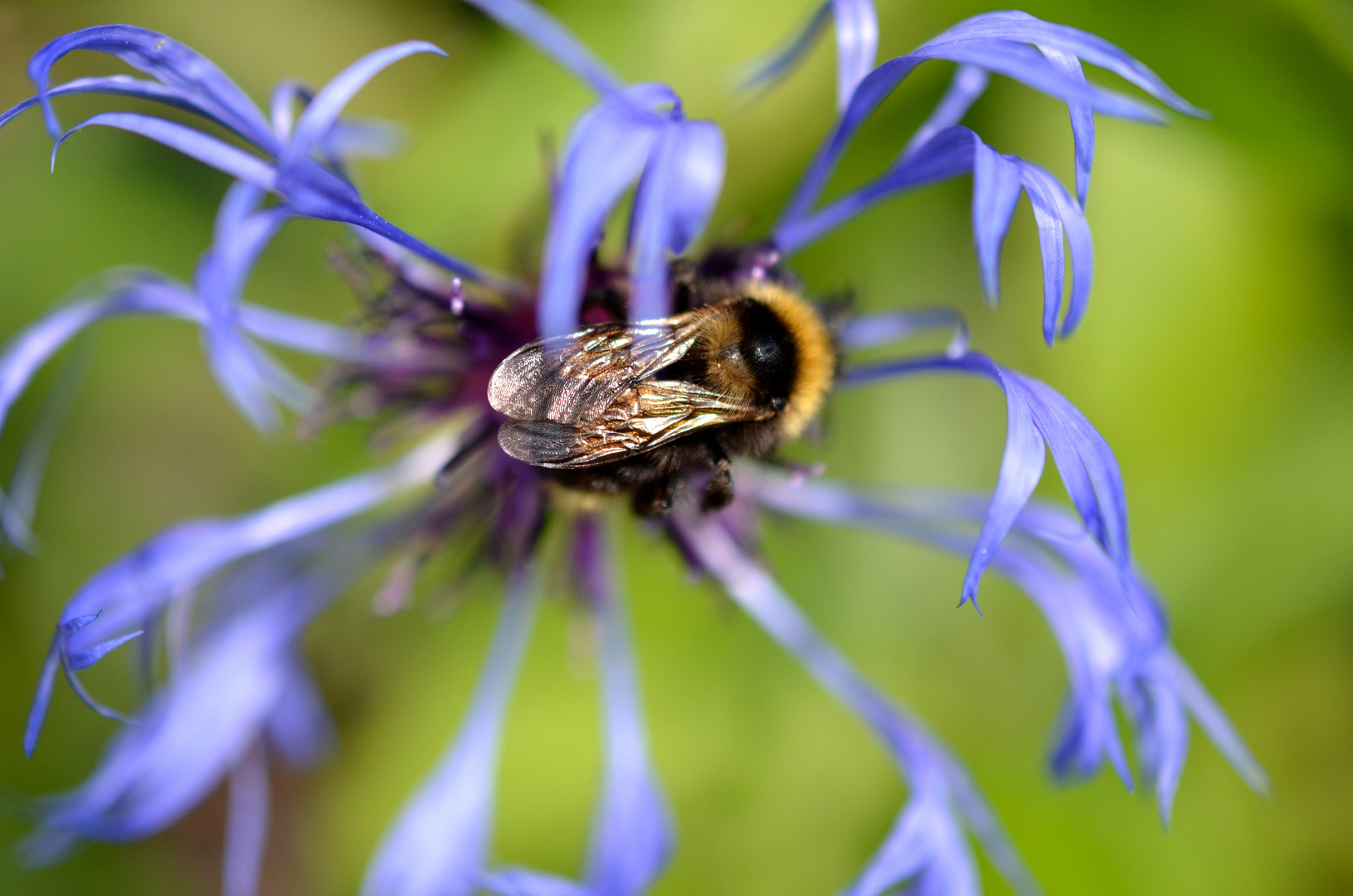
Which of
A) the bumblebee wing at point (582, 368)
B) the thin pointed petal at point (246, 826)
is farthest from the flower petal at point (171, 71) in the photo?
the thin pointed petal at point (246, 826)

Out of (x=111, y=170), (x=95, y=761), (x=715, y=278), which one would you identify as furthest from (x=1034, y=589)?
(x=111, y=170)

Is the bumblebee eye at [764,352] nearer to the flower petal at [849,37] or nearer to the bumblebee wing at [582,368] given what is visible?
the bumblebee wing at [582,368]

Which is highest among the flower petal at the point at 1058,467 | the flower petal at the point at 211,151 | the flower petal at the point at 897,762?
the flower petal at the point at 211,151

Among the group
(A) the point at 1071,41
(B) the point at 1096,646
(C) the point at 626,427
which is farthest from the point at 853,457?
(A) the point at 1071,41

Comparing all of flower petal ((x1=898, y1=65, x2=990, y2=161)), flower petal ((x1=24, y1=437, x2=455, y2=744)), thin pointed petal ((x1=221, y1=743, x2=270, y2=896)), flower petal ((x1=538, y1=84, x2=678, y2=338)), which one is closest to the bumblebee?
flower petal ((x1=538, y1=84, x2=678, y2=338))

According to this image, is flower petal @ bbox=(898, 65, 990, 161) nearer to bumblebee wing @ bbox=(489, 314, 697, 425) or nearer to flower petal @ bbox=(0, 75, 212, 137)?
bumblebee wing @ bbox=(489, 314, 697, 425)

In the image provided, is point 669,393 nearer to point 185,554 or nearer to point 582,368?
point 582,368

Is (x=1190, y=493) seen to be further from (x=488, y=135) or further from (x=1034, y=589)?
(x=488, y=135)
